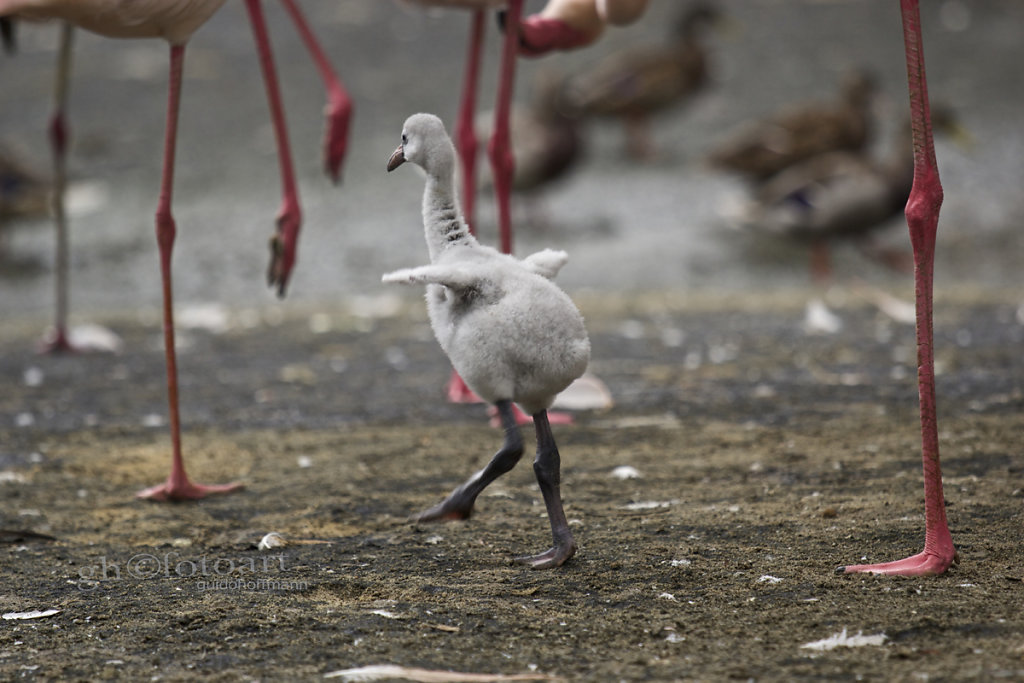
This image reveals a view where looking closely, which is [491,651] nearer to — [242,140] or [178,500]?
[178,500]

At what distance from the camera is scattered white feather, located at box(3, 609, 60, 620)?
2717 millimetres

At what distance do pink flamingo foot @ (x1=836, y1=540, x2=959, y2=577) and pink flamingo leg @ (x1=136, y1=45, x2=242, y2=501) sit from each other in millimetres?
1959

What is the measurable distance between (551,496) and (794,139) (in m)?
6.98

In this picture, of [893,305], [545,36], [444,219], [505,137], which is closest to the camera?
[444,219]

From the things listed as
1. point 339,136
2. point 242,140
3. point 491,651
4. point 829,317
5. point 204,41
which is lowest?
point 491,651

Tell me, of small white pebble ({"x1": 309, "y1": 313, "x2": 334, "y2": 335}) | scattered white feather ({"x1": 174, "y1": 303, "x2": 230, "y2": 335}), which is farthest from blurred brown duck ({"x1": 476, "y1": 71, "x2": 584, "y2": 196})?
scattered white feather ({"x1": 174, "y1": 303, "x2": 230, "y2": 335})

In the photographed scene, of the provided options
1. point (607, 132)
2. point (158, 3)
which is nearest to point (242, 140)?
point (607, 132)

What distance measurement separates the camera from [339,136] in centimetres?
496

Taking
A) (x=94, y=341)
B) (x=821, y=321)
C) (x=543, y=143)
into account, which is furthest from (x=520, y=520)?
(x=543, y=143)

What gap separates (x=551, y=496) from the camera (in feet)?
9.45

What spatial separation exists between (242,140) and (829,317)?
5.93 metres

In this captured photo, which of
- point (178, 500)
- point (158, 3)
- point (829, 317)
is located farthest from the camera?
point (829, 317)

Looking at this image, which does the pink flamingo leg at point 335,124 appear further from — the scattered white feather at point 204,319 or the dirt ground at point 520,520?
the scattered white feather at point 204,319

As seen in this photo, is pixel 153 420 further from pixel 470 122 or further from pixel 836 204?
pixel 836 204
